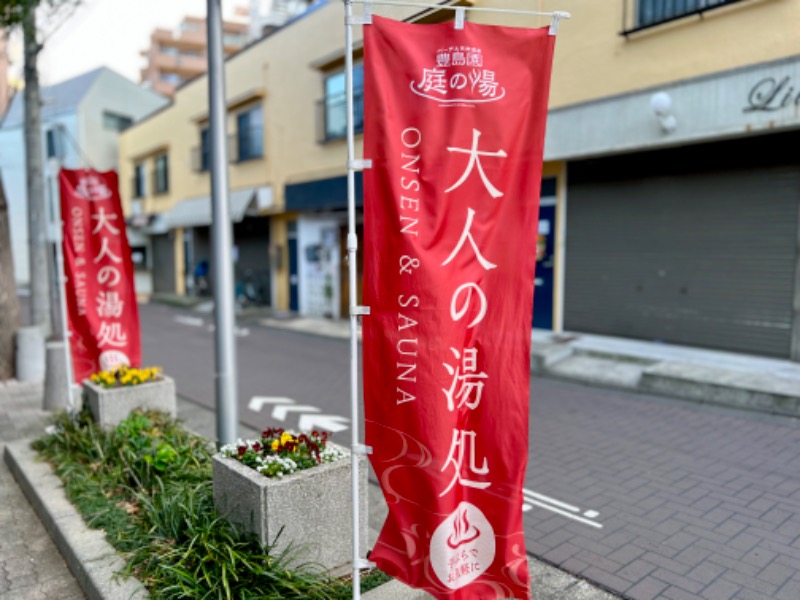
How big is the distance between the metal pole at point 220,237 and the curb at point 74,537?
3.51 ft

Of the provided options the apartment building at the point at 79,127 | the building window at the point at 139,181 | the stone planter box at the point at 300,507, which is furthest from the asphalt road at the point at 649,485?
the apartment building at the point at 79,127

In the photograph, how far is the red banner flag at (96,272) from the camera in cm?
592

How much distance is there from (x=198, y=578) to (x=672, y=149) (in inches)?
348

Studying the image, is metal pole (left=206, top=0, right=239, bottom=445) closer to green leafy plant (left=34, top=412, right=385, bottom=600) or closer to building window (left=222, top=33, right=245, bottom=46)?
green leafy plant (left=34, top=412, right=385, bottom=600)

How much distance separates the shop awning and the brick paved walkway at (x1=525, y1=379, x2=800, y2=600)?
35.9 ft

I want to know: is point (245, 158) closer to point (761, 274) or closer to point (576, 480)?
point (761, 274)

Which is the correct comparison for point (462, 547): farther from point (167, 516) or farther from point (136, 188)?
point (136, 188)

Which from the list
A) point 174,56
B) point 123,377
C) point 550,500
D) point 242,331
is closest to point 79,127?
point 242,331

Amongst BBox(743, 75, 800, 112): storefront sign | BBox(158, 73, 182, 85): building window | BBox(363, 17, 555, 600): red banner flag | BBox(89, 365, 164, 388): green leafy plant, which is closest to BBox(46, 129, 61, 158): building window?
BBox(158, 73, 182, 85): building window

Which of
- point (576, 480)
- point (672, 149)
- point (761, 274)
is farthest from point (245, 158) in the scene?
point (576, 480)

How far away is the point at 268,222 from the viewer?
1864cm

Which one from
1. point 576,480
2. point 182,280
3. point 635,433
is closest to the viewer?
point 576,480

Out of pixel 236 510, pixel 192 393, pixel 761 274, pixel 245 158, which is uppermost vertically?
pixel 245 158

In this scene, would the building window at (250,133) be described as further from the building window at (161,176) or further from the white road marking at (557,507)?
the white road marking at (557,507)
